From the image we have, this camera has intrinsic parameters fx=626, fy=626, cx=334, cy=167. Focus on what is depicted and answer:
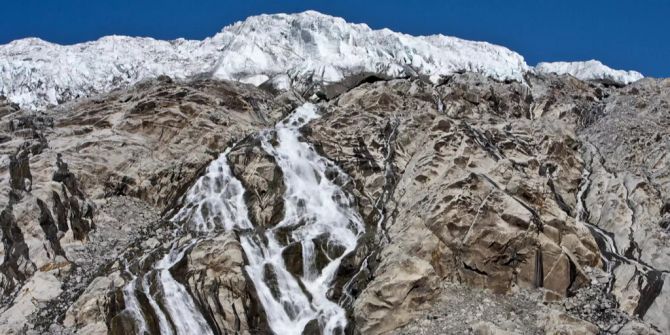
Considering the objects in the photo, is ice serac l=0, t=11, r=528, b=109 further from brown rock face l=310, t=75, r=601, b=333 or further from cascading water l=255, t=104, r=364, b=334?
cascading water l=255, t=104, r=364, b=334

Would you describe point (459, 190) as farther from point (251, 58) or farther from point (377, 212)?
point (251, 58)

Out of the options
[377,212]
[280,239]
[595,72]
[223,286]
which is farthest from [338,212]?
[595,72]

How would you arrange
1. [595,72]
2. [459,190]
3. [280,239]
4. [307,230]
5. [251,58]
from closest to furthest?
[280,239], [459,190], [307,230], [251,58], [595,72]

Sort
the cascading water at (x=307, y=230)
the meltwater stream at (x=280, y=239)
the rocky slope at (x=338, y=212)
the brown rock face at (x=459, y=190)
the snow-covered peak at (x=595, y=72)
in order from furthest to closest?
the snow-covered peak at (x=595, y=72), the brown rock face at (x=459, y=190), the cascading water at (x=307, y=230), the rocky slope at (x=338, y=212), the meltwater stream at (x=280, y=239)

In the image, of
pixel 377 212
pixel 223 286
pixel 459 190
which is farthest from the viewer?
pixel 377 212

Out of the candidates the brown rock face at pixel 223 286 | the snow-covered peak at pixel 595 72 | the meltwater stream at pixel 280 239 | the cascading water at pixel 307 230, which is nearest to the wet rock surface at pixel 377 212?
the brown rock face at pixel 223 286

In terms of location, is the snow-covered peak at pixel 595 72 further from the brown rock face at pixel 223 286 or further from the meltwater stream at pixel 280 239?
the brown rock face at pixel 223 286

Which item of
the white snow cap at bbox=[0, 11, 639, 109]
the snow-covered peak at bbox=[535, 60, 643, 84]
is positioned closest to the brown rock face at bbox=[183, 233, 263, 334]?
the white snow cap at bbox=[0, 11, 639, 109]
